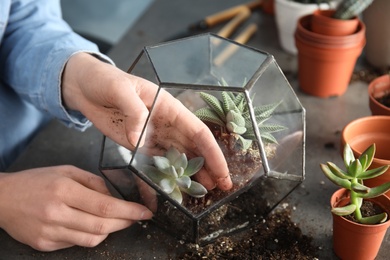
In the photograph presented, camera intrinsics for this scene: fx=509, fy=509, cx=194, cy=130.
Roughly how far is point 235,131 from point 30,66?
463mm

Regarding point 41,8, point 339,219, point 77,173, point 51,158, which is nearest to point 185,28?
point 41,8

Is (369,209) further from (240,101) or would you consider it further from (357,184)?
(240,101)

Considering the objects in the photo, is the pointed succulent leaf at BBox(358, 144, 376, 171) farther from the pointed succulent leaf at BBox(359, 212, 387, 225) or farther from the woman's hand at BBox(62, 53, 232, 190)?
the woman's hand at BBox(62, 53, 232, 190)

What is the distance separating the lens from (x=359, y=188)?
673 mm

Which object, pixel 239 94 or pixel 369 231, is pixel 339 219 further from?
pixel 239 94

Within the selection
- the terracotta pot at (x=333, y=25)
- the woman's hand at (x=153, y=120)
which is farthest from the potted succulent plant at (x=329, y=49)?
Answer: the woman's hand at (x=153, y=120)

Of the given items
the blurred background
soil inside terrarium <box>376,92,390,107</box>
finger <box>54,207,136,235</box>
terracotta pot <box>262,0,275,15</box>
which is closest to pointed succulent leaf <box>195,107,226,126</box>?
finger <box>54,207,136,235</box>

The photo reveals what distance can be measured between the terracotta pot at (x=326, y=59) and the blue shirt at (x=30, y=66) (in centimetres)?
43

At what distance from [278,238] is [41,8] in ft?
2.13

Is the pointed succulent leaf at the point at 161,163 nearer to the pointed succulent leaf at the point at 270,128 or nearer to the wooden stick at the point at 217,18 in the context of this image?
the pointed succulent leaf at the point at 270,128

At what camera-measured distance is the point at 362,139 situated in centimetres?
86

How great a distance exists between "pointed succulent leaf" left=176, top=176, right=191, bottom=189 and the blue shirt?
327 millimetres

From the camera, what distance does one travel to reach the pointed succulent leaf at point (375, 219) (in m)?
0.68

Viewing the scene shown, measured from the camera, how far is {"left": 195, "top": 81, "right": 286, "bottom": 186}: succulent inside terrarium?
0.70 meters
